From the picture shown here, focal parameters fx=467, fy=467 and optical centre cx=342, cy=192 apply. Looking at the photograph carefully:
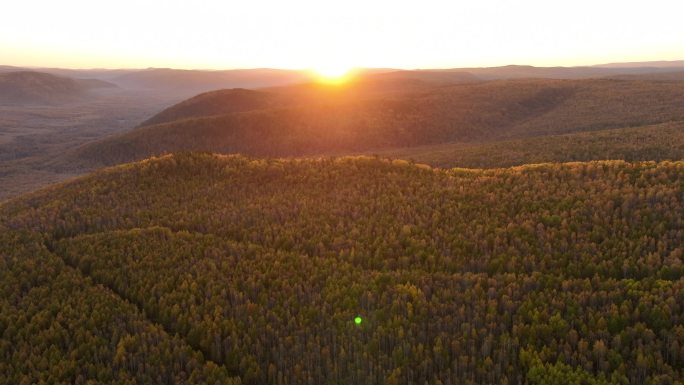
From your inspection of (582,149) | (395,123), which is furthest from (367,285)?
(395,123)

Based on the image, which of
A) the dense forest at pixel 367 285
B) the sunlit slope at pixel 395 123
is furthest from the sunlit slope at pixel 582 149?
the dense forest at pixel 367 285

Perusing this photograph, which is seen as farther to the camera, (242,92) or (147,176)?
(242,92)

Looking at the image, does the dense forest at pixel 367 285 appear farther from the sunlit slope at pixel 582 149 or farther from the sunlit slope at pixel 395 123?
the sunlit slope at pixel 395 123

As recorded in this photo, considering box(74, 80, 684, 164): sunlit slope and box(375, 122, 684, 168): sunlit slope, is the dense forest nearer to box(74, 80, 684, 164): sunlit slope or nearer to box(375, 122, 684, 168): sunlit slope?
box(375, 122, 684, 168): sunlit slope

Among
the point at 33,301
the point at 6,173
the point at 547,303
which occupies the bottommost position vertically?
the point at 6,173

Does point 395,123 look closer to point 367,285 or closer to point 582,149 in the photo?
point 582,149

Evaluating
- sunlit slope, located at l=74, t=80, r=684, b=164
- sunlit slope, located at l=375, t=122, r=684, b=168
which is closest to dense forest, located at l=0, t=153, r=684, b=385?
sunlit slope, located at l=375, t=122, r=684, b=168

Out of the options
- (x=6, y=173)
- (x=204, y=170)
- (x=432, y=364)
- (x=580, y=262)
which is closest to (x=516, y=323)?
(x=432, y=364)

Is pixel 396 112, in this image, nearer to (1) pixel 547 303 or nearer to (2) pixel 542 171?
(2) pixel 542 171
